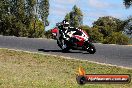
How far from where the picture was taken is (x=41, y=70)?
16047 mm

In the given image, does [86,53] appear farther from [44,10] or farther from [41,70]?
[44,10]

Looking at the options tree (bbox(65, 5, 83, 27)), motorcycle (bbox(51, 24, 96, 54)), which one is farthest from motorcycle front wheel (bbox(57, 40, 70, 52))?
tree (bbox(65, 5, 83, 27))

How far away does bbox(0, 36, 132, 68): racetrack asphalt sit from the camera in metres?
20.4

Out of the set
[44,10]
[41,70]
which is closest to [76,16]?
[44,10]

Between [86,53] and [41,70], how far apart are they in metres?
6.50

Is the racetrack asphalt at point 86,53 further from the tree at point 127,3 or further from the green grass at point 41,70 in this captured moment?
the tree at point 127,3

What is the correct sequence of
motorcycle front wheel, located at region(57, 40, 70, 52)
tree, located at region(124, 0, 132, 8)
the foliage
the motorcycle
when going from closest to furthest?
the motorcycle < motorcycle front wheel, located at region(57, 40, 70, 52) < tree, located at region(124, 0, 132, 8) < the foliage

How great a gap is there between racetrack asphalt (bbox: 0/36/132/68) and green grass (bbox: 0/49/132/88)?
1553 millimetres

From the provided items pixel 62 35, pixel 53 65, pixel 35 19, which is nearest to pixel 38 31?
pixel 35 19

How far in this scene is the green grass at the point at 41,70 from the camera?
12.9 meters

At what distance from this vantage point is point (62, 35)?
22.8m

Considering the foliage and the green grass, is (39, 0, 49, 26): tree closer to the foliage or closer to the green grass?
the foliage

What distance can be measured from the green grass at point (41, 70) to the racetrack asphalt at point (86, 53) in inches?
61.1

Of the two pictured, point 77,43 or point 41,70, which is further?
point 77,43
